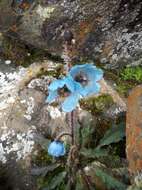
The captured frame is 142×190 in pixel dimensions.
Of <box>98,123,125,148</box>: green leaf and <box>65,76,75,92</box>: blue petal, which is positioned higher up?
<box>65,76,75,92</box>: blue petal

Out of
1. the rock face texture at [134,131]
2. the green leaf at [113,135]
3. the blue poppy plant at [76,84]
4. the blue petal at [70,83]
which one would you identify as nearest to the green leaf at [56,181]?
the green leaf at [113,135]

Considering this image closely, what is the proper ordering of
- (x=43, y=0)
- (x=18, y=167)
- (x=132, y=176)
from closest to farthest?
(x=132, y=176) < (x=18, y=167) < (x=43, y=0)

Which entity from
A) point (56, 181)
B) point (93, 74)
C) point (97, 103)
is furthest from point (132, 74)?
point (93, 74)

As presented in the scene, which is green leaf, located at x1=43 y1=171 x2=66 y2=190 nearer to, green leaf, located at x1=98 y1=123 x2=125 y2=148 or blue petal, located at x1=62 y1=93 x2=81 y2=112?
green leaf, located at x1=98 y1=123 x2=125 y2=148

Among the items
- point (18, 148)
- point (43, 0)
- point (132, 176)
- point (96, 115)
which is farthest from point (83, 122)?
point (43, 0)

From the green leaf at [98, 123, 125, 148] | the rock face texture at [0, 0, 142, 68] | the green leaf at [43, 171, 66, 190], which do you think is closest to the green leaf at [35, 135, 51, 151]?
the green leaf at [43, 171, 66, 190]

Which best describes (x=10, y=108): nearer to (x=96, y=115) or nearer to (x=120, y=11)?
(x=96, y=115)
